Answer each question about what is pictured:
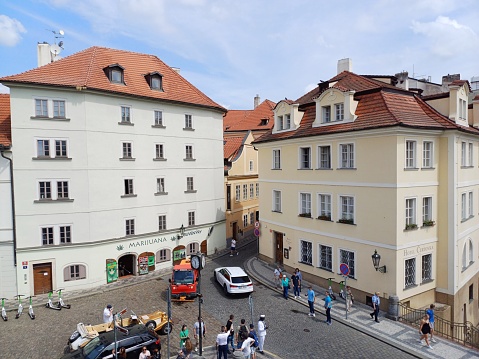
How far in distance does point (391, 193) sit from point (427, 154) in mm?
3715

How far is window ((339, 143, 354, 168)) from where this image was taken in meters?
21.5

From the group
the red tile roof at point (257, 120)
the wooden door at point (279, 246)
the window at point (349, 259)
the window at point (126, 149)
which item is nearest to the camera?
the window at point (349, 259)

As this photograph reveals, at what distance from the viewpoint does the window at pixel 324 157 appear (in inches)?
909

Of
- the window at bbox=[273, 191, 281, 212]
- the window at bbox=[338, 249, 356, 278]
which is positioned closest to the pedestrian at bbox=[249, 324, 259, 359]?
the window at bbox=[338, 249, 356, 278]

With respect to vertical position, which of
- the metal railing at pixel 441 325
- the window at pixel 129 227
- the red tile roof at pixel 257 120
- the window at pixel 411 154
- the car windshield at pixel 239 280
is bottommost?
the metal railing at pixel 441 325

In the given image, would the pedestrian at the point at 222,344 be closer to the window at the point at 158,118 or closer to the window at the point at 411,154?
the window at the point at 411,154

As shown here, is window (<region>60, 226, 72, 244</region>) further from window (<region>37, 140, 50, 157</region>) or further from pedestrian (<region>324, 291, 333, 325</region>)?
pedestrian (<region>324, 291, 333, 325</region>)

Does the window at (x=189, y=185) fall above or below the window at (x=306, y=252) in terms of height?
above

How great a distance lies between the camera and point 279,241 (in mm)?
28453

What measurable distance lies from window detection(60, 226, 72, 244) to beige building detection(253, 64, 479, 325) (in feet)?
53.8

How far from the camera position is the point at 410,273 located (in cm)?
2006

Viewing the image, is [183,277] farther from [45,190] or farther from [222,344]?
[45,190]

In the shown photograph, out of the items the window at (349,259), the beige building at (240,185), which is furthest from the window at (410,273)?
the beige building at (240,185)

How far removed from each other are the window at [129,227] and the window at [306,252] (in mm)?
13036
